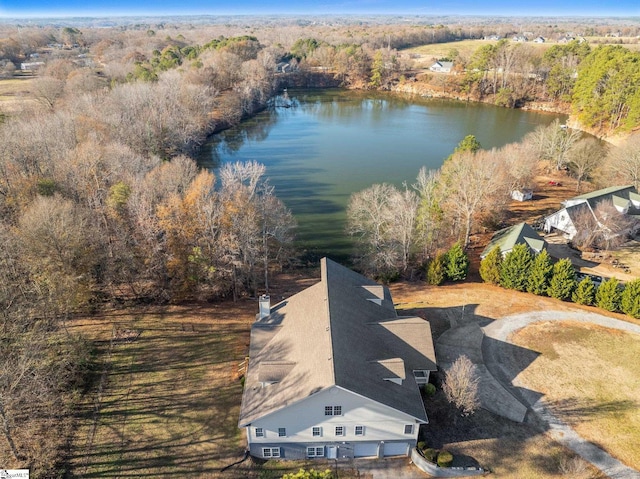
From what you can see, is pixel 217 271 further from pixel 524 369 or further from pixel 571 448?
pixel 571 448

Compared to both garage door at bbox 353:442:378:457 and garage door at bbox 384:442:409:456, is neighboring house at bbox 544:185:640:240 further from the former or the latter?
garage door at bbox 353:442:378:457

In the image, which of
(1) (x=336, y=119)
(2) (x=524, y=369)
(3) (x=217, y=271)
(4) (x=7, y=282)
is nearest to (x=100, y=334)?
(4) (x=7, y=282)

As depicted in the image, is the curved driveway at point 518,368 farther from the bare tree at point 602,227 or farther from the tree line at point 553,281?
the bare tree at point 602,227

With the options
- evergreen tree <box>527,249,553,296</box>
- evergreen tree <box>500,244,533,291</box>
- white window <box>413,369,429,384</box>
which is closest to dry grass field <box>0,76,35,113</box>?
white window <box>413,369,429,384</box>

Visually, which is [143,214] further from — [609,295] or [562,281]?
[609,295]

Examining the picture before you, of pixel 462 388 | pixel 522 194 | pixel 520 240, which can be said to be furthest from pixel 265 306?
pixel 522 194

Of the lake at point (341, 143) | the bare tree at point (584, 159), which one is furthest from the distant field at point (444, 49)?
the bare tree at point (584, 159)
